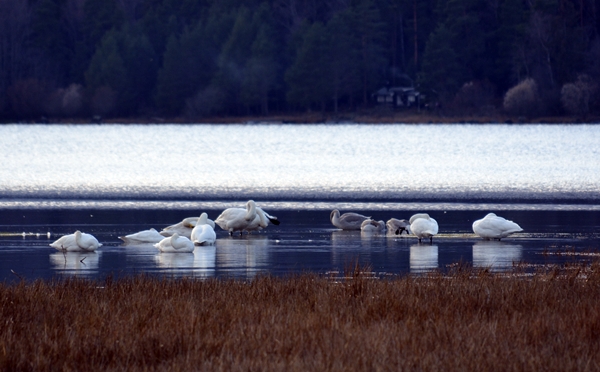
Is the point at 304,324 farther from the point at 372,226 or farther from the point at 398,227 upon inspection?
the point at 372,226

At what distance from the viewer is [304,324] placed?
8203 mm

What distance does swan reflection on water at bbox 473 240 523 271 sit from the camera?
43.7ft

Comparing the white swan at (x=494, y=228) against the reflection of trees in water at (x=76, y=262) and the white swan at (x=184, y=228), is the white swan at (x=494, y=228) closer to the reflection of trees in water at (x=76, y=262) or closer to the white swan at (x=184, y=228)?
the white swan at (x=184, y=228)

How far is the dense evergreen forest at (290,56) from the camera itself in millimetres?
98688

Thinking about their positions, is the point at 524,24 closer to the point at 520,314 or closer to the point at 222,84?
the point at 222,84

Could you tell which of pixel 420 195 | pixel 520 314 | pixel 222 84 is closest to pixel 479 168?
pixel 420 195

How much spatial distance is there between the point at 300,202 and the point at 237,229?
302 inches

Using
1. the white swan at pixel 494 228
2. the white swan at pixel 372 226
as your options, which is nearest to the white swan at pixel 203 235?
the white swan at pixel 372 226

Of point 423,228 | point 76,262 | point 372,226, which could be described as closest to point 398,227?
point 372,226

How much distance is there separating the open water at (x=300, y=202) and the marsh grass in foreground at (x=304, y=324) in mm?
2210

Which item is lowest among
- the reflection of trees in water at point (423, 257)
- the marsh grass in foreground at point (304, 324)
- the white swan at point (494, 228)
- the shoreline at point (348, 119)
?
the marsh grass in foreground at point (304, 324)

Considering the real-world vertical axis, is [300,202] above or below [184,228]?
above

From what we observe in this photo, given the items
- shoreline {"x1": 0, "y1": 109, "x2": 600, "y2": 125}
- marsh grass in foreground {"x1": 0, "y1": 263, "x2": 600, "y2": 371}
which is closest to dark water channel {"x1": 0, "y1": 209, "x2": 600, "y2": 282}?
marsh grass in foreground {"x1": 0, "y1": 263, "x2": 600, "y2": 371}

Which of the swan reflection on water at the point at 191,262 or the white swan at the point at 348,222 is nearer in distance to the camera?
the swan reflection on water at the point at 191,262
